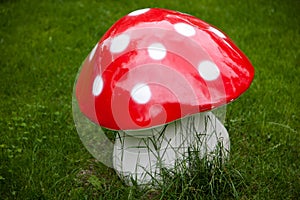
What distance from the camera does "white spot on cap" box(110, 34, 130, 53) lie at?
3.14 m

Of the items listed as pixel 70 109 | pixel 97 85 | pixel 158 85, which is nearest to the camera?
pixel 158 85

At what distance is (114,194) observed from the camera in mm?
3383

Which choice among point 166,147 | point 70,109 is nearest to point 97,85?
point 166,147

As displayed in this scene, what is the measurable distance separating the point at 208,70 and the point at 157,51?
0.33m

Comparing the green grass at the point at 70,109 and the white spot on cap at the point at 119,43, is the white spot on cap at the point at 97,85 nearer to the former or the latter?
the white spot on cap at the point at 119,43

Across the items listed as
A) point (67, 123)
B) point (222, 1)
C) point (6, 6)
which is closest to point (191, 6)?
point (222, 1)

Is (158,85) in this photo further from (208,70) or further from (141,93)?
(208,70)

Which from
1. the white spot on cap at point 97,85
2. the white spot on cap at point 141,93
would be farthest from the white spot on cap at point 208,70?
the white spot on cap at point 97,85

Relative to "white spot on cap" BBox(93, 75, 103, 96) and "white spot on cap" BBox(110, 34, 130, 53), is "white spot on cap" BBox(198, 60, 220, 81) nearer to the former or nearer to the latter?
"white spot on cap" BBox(110, 34, 130, 53)

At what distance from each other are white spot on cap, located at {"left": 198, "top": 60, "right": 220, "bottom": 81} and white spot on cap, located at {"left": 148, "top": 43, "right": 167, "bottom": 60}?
233 mm

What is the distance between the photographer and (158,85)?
9.72 feet

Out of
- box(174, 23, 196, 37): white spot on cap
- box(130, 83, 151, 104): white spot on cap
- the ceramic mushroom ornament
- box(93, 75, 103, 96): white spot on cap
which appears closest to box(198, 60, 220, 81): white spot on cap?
the ceramic mushroom ornament

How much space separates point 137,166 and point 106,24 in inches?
133

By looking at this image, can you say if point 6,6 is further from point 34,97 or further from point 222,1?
point 222,1
